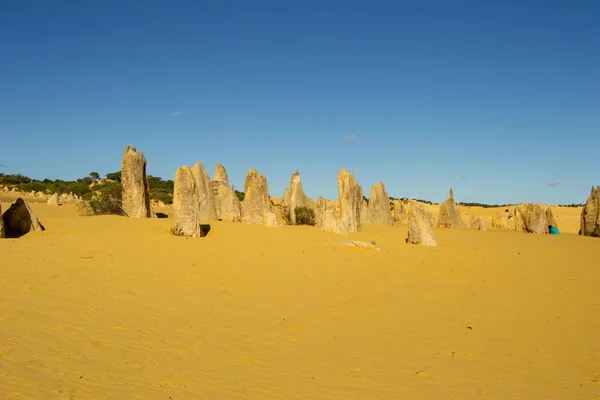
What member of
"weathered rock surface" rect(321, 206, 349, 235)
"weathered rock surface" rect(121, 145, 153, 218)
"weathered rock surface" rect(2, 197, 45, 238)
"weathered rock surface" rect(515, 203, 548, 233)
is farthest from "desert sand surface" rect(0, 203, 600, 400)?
"weathered rock surface" rect(515, 203, 548, 233)

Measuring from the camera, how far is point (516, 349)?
551 cm

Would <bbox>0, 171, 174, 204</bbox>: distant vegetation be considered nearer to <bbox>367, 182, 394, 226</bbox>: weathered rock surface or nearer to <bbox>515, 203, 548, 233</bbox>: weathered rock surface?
<bbox>367, 182, 394, 226</bbox>: weathered rock surface

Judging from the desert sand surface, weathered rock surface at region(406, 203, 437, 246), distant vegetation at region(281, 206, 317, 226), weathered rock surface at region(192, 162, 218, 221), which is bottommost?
the desert sand surface

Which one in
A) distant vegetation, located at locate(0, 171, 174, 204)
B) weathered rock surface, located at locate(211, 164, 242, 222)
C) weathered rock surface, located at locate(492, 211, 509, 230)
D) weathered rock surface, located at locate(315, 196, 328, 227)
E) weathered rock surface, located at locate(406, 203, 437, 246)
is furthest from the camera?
distant vegetation, located at locate(0, 171, 174, 204)

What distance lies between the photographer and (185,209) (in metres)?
13.9

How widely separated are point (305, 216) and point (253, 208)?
137 inches

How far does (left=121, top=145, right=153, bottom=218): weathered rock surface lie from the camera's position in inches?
688

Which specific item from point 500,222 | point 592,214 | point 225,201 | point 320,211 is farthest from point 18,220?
point 500,222

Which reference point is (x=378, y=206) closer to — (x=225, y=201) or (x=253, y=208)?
(x=225, y=201)

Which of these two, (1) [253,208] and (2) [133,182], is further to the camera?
(1) [253,208]

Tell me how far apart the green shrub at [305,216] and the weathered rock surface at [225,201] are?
3.04 metres

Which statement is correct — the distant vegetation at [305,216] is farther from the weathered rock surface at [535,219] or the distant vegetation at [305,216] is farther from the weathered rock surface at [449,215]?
the weathered rock surface at [535,219]

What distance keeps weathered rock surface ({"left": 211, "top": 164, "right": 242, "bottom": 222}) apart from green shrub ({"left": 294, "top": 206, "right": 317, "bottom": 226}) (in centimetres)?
304

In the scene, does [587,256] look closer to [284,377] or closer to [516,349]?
[516,349]
